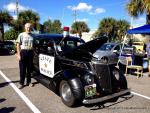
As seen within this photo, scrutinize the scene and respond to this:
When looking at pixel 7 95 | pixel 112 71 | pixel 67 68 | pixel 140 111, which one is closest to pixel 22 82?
pixel 7 95

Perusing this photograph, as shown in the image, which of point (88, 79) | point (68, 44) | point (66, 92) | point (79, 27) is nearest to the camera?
point (88, 79)

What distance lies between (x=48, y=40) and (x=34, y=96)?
1944mm

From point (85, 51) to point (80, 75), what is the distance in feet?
2.94

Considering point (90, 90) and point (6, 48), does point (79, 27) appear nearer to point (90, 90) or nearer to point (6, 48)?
point (6, 48)

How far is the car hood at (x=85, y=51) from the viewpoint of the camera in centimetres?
643

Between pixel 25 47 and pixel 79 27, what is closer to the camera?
pixel 25 47

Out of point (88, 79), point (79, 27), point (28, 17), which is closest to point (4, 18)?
point (28, 17)

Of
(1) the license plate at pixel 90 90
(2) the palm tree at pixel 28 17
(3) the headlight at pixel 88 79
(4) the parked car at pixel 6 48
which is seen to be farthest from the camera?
(2) the palm tree at pixel 28 17

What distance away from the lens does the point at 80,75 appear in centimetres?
586

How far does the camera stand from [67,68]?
21.5 feet

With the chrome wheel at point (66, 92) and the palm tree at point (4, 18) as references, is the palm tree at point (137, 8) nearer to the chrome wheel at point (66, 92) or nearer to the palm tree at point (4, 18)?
the chrome wheel at point (66, 92)

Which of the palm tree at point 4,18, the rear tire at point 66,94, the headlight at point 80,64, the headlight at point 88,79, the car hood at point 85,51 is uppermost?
the palm tree at point 4,18

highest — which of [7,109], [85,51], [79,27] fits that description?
[79,27]

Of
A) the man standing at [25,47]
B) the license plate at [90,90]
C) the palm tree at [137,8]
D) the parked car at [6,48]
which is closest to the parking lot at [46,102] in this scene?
the license plate at [90,90]
